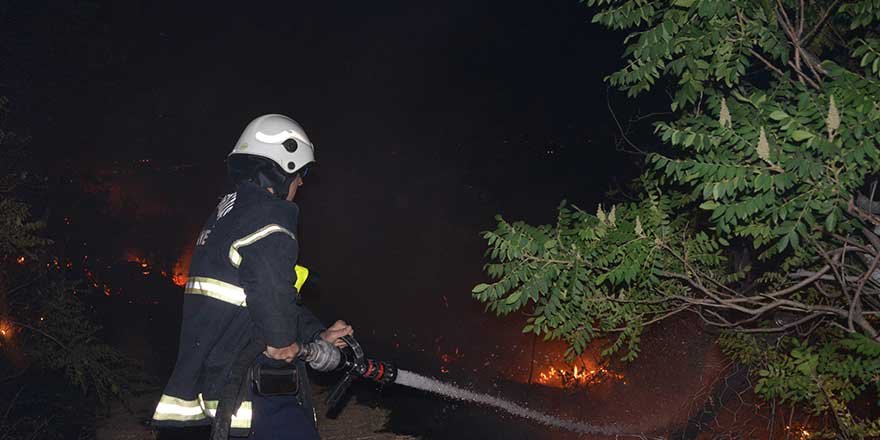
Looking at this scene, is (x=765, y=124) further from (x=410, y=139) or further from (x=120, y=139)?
(x=410, y=139)

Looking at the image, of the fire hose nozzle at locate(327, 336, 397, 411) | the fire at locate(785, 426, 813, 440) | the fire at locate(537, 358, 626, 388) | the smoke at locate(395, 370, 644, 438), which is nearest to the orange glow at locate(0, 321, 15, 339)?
the smoke at locate(395, 370, 644, 438)

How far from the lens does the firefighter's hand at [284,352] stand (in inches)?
130

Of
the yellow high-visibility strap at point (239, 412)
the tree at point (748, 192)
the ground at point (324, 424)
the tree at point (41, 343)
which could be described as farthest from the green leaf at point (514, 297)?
the tree at point (41, 343)

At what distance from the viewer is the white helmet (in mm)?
3715

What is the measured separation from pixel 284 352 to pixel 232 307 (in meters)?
0.37

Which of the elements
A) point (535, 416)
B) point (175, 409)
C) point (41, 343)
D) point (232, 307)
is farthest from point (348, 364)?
point (41, 343)

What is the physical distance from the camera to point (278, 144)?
3.76 meters

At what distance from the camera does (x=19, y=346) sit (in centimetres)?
837

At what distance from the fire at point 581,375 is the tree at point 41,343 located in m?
6.10

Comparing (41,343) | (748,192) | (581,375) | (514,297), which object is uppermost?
(748,192)

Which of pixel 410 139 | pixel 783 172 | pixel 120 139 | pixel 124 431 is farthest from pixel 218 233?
pixel 410 139

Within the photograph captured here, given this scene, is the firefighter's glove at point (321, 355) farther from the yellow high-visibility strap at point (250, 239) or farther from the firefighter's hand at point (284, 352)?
the yellow high-visibility strap at point (250, 239)

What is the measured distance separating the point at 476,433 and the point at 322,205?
13.6m

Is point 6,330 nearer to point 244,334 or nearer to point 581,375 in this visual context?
point 244,334
